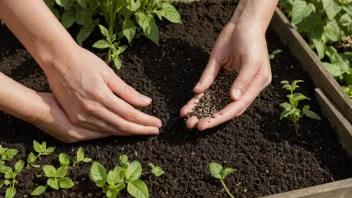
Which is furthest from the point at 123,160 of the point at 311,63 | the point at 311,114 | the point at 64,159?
the point at 311,63

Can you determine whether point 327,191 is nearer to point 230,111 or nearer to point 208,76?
point 230,111

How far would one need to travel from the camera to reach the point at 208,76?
6.93ft

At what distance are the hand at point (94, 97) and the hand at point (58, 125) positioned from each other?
0.02m

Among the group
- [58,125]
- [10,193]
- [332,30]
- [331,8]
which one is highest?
[331,8]

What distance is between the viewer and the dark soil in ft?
6.19

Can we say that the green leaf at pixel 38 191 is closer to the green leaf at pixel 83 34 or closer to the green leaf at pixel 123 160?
the green leaf at pixel 123 160

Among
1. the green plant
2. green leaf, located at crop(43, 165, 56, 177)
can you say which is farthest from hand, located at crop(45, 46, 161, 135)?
the green plant

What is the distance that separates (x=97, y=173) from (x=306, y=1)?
4.49ft

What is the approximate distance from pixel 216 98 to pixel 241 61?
177 millimetres

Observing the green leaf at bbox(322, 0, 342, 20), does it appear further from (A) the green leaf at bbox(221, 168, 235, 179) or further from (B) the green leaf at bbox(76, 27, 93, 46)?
(B) the green leaf at bbox(76, 27, 93, 46)

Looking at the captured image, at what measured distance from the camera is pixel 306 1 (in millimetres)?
2502

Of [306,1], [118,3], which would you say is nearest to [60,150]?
[118,3]

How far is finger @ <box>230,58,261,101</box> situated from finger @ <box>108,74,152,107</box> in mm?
332

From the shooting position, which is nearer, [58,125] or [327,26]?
[58,125]
